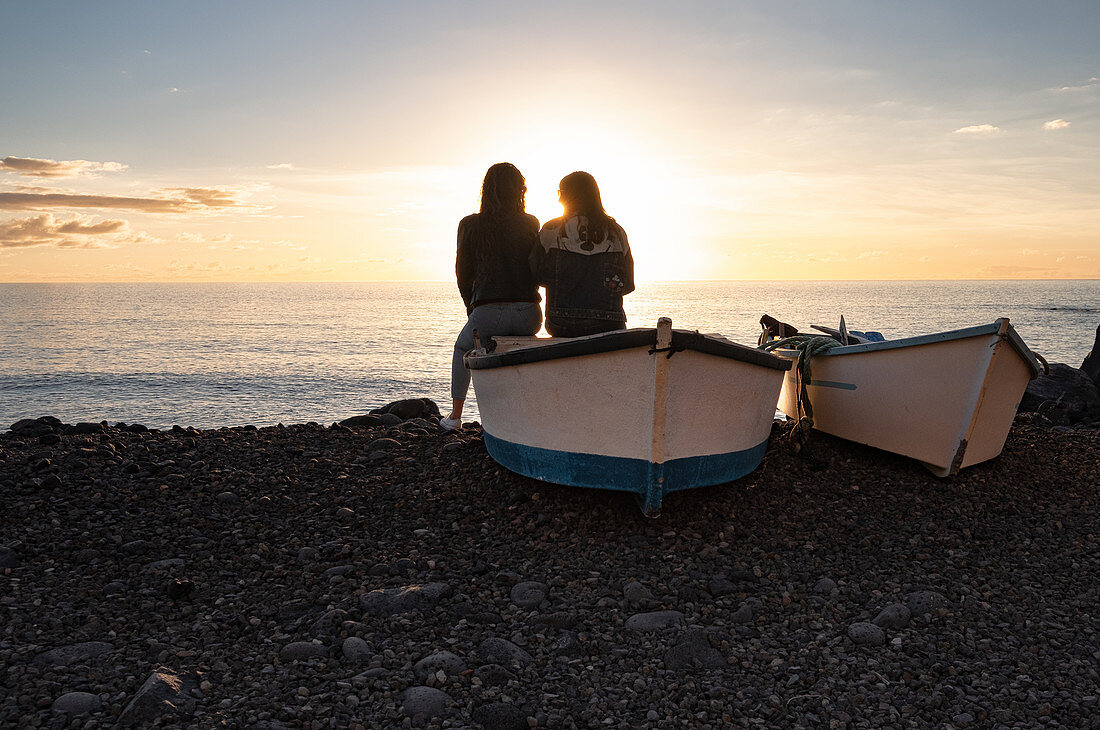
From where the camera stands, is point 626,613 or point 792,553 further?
point 792,553

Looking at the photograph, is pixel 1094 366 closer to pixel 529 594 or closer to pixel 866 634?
pixel 866 634

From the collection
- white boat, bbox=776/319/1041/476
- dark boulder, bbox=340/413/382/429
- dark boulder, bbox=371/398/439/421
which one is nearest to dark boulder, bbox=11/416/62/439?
dark boulder, bbox=340/413/382/429

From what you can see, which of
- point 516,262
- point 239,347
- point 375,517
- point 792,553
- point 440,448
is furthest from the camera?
point 239,347

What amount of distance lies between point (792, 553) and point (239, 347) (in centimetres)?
3619

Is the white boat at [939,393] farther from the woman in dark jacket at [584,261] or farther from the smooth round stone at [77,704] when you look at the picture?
the smooth round stone at [77,704]

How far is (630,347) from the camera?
5184mm

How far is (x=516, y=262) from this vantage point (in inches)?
274

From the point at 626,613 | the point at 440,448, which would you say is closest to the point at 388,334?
the point at 440,448

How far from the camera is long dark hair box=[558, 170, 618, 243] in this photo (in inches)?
→ 249

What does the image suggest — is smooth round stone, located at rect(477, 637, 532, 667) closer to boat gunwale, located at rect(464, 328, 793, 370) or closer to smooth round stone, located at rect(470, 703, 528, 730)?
smooth round stone, located at rect(470, 703, 528, 730)

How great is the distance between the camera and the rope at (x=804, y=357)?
7.53 meters

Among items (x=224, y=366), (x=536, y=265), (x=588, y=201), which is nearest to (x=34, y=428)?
(x=536, y=265)

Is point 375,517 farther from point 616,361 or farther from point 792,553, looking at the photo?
point 792,553

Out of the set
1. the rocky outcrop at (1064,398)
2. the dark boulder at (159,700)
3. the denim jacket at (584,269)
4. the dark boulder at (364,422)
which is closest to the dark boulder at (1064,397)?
the rocky outcrop at (1064,398)
